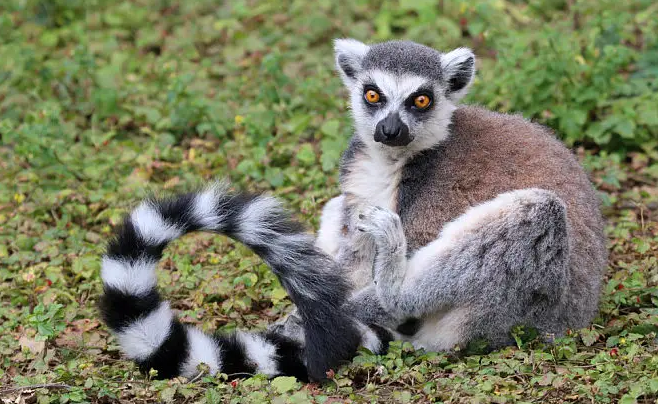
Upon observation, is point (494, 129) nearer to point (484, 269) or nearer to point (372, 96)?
point (372, 96)

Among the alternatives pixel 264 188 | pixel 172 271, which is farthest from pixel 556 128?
pixel 172 271

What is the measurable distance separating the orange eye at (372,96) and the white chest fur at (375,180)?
321 mm

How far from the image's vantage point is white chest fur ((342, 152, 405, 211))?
5.62 meters

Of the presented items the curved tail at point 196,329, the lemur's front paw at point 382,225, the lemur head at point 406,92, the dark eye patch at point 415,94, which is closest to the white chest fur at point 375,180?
the lemur head at point 406,92

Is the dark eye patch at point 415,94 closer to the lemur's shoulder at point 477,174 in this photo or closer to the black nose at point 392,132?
the black nose at point 392,132

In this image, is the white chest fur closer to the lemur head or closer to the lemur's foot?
the lemur head

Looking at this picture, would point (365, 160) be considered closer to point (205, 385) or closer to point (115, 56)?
point (205, 385)

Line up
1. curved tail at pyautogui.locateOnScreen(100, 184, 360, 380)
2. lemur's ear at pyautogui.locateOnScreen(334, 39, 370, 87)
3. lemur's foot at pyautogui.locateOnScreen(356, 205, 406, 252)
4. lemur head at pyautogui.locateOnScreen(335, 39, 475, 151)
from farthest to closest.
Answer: lemur's ear at pyautogui.locateOnScreen(334, 39, 370, 87) → lemur head at pyautogui.locateOnScreen(335, 39, 475, 151) → lemur's foot at pyautogui.locateOnScreen(356, 205, 406, 252) → curved tail at pyautogui.locateOnScreen(100, 184, 360, 380)

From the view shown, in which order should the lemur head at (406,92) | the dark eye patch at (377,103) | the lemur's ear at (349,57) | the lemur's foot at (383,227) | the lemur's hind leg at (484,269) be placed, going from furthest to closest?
1. the lemur's ear at (349,57)
2. the dark eye patch at (377,103)
3. the lemur head at (406,92)
4. the lemur's foot at (383,227)
5. the lemur's hind leg at (484,269)

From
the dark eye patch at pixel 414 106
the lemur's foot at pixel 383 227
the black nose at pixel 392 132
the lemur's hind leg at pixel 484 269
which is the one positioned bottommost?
the lemur's hind leg at pixel 484 269

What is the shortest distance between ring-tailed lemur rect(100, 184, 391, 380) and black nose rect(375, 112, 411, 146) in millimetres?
834

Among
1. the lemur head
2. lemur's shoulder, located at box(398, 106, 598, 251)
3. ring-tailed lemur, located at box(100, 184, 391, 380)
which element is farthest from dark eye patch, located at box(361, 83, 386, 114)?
ring-tailed lemur, located at box(100, 184, 391, 380)

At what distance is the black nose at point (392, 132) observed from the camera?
5.42 m

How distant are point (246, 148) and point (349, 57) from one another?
7.77 feet
